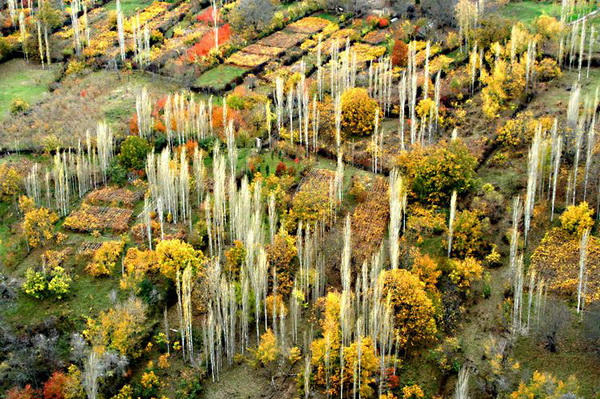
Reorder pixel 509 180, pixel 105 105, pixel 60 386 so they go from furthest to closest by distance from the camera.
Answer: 1. pixel 105 105
2. pixel 509 180
3. pixel 60 386

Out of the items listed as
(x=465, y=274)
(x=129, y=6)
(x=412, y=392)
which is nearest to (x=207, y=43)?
(x=129, y=6)

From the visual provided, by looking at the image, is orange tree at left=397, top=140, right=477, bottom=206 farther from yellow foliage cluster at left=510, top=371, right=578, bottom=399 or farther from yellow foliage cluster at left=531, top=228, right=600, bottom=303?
yellow foliage cluster at left=510, top=371, right=578, bottom=399

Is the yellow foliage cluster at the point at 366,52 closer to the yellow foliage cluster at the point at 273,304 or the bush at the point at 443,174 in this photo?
the bush at the point at 443,174

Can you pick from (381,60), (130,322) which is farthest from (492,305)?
(381,60)

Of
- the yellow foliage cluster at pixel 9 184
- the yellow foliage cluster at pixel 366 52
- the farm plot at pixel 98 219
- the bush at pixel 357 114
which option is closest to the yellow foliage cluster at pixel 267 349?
the farm plot at pixel 98 219

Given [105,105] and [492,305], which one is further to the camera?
[105,105]

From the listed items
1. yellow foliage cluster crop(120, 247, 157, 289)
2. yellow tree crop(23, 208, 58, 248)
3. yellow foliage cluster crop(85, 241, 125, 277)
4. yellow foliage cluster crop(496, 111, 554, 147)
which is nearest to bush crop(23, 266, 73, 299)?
yellow foliage cluster crop(85, 241, 125, 277)

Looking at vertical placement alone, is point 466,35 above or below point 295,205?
above

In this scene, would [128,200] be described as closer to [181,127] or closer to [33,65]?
[181,127]
